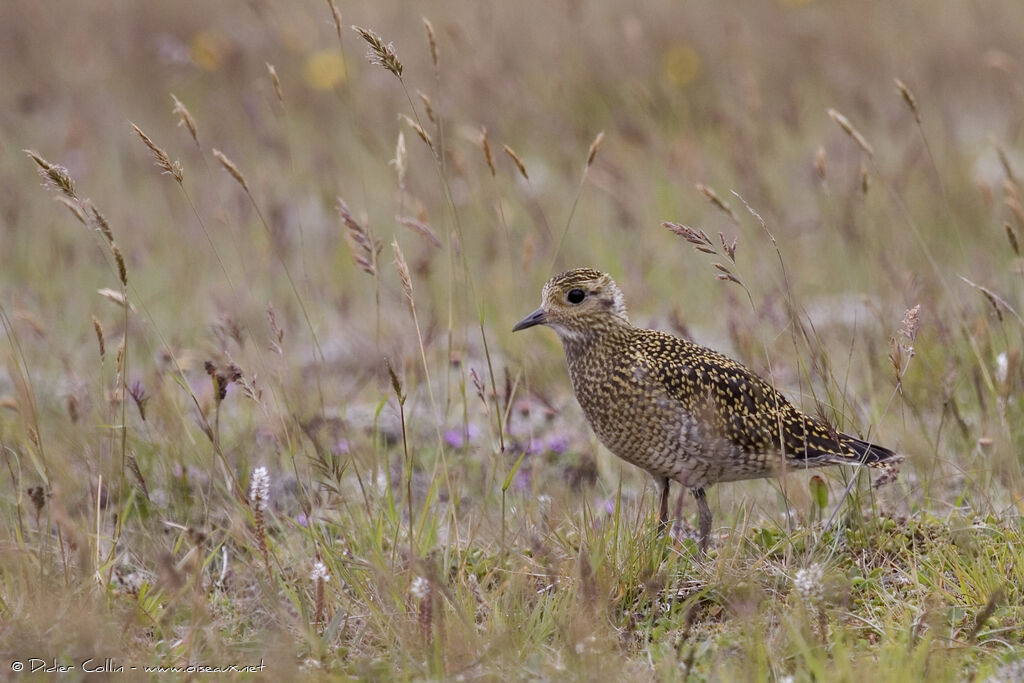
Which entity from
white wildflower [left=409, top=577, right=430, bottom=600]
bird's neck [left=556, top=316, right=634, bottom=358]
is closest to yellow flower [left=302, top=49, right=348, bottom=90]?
bird's neck [left=556, top=316, right=634, bottom=358]

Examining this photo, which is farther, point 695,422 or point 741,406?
point 741,406

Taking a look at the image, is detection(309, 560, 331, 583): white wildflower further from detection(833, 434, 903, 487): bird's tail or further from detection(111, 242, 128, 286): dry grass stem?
detection(833, 434, 903, 487): bird's tail

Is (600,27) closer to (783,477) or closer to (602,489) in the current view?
(602,489)

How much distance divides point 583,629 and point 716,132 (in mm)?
6498

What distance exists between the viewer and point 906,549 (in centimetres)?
405

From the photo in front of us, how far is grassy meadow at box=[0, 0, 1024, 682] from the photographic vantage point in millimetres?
3580

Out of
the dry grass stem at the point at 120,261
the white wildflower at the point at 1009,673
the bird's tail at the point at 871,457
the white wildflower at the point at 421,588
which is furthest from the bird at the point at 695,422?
the dry grass stem at the point at 120,261

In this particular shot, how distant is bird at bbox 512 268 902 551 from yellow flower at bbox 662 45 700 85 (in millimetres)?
6522

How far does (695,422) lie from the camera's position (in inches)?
168

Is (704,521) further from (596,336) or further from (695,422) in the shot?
(596,336)

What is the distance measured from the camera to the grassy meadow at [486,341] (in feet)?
11.7

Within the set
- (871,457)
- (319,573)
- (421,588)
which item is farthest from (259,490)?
(871,457)

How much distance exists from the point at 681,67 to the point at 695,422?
7125 mm

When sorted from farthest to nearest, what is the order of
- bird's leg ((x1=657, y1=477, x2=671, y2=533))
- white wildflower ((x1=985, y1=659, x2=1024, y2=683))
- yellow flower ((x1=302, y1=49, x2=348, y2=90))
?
1. yellow flower ((x1=302, y1=49, x2=348, y2=90))
2. bird's leg ((x1=657, y1=477, x2=671, y2=533))
3. white wildflower ((x1=985, y1=659, x2=1024, y2=683))
